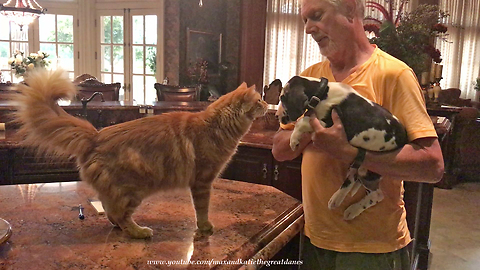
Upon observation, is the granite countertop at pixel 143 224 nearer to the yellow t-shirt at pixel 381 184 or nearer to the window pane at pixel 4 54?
the yellow t-shirt at pixel 381 184

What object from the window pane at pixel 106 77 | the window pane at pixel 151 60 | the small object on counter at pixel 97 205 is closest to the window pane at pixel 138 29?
the window pane at pixel 151 60

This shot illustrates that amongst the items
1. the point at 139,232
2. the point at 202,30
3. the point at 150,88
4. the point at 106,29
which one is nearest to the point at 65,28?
the point at 106,29

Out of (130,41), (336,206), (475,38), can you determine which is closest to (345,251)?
(336,206)

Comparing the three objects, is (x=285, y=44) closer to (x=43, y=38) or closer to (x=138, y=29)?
(x=138, y=29)

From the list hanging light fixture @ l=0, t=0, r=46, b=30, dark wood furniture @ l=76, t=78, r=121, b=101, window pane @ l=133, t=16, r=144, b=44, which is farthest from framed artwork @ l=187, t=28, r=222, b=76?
dark wood furniture @ l=76, t=78, r=121, b=101

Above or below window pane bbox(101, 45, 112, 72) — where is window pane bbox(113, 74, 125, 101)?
below

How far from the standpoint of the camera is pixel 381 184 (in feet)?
3.80

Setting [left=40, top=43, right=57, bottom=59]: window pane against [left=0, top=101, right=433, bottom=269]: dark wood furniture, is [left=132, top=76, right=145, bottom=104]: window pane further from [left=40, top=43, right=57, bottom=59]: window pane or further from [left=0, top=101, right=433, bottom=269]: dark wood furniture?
[left=0, top=101, right=433, bottom=269]: dark wood furniture

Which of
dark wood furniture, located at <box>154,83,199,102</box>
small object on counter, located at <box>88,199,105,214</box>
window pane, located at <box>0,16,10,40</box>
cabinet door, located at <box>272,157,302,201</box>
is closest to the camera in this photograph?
small object on counter, located at <box>88,199,105,214</box>

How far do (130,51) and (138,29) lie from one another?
0.38 metres

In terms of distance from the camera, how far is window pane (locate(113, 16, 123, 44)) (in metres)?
6.74

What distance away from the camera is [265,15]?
7.11 meters

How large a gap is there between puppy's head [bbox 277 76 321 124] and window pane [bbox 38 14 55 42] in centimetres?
664

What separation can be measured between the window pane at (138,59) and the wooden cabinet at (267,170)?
455cm
